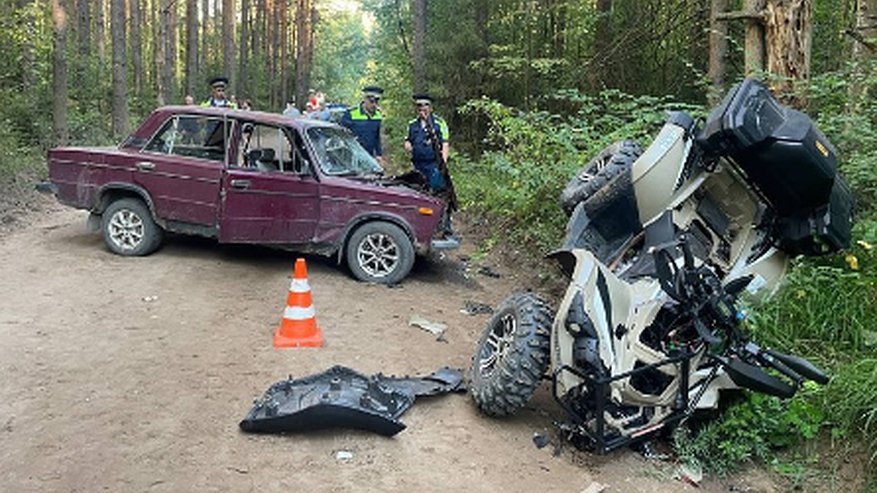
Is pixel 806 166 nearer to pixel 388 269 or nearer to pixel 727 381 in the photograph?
pixel 727 381

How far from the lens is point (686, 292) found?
13.0 feet

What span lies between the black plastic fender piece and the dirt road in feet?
0.28

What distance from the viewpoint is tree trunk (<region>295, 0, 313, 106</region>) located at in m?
38.7

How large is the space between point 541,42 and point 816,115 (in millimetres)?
10914

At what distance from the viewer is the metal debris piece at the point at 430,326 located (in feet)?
20.9

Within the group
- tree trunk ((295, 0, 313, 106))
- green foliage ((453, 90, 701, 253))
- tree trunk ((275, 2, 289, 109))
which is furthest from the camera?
tree trunk ((275, 2, 289, 109))

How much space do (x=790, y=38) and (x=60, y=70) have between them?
521 inches

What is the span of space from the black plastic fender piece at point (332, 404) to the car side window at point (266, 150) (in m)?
3.57

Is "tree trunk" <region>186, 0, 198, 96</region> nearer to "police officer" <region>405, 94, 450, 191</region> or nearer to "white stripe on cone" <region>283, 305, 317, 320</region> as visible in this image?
"police officer" <region>405, 94, 450, 191</region>

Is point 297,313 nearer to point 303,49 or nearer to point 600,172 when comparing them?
point 600,172

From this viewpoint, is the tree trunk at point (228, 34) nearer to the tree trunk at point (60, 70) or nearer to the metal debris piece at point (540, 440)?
the tree trunk at point (60, 70)

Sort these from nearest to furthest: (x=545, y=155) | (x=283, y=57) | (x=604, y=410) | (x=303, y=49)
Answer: (x=604, y=410) → (x=545, y=155) → (x=303, y=49) → (x=283, y=57)

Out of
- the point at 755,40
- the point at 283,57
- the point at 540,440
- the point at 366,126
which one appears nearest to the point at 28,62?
the point at 366,126

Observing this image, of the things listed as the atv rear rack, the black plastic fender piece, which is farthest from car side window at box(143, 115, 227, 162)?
the atv rear rack
